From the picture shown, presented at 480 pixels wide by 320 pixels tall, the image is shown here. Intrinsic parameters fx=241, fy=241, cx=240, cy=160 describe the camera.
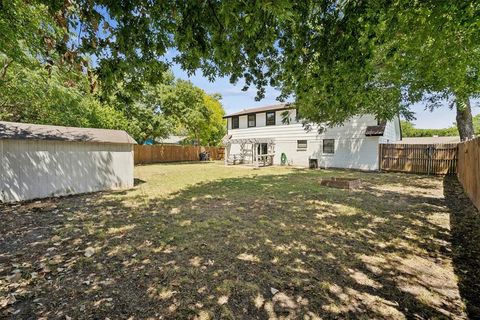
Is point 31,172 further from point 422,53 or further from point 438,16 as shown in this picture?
point 422,53

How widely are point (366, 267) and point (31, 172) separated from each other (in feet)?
32.3

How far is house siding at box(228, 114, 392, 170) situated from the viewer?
16984mm

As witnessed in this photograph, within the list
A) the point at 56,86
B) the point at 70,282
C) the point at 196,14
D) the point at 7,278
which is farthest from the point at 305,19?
the point at 56,86

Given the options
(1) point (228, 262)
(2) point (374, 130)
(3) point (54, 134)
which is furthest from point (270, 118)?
(1) point (228, 262)

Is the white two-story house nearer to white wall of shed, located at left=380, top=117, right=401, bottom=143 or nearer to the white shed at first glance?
white wall of shed, located at left=380, top=117, right=401, bottom=143

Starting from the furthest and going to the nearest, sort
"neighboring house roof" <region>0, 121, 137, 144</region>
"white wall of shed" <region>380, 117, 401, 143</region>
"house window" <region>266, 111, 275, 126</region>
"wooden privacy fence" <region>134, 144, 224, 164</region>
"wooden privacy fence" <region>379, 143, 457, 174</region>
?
"wooden privacy fence" <region>134, 144, 224, 164</region> < "house window" <region>266, 111, 275, 126</region> < "white wall of shed" <region>380, 117, 401, 143</region> < "wooden privacy fence" <region>379, 143, 457, 174</region> < "neighboring house roof" <region>0, 121, 137, 144</region>

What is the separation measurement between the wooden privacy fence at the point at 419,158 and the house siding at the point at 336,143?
706 millimetres

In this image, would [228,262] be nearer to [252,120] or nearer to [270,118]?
[270,118]

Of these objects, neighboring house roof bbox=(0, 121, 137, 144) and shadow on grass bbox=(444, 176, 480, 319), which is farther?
neighboring house roof bbox=(0, 121, 137, 144)

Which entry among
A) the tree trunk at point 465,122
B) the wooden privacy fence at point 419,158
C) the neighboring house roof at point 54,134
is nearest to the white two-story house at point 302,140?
the wooden privacy fence at point 419,158

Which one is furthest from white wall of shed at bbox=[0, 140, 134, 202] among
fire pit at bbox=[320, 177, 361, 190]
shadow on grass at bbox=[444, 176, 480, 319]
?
shadow on grass at bbox=[444, 176, 480, 319]

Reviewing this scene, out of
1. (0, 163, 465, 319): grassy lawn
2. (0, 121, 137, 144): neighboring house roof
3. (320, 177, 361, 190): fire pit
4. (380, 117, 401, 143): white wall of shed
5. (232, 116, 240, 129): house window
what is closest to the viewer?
(0, 163, 465, 319): grassy lawn

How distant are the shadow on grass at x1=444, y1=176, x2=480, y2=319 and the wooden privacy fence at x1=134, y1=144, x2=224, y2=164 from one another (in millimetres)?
22632

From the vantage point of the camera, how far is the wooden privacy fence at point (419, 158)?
14.3 meters
